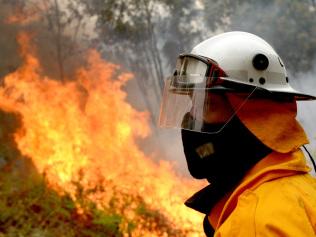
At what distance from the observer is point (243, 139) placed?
5.78ft

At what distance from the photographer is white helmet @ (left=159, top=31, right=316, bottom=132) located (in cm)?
191

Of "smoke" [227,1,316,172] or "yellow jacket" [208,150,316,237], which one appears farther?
"smoke" [227,1,316,172]

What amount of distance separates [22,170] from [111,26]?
11.4m

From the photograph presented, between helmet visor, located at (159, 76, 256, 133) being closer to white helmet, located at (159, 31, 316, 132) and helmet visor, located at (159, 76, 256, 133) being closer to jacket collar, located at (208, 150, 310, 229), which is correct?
white helmet, located at (159, 31, 316, 132)

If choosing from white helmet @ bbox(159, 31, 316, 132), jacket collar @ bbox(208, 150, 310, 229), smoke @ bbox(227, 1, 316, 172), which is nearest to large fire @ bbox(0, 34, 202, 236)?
white helmet @ bbox(159, 31, 316, 132)

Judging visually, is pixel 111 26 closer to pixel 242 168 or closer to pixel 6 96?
pixel 6 96

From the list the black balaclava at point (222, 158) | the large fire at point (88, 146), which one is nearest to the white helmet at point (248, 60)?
the black balaclava at point (222, 158)

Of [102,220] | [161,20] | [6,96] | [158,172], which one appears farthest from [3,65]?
[161,20]

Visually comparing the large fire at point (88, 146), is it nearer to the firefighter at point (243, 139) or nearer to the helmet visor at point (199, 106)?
the helmet visor at point (199, 106)

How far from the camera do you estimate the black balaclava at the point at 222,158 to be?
1729 millimetres

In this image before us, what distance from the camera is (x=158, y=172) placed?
1344 centimetres

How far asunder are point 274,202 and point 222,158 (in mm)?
465

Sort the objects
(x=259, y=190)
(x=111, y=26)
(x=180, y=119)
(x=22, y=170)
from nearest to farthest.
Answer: (x=259, y=190)
(x=180, y=119)
(x=22, y=170)
(x=111, y=26)

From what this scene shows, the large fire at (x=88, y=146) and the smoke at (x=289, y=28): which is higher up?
the smoke at (x=289, y=28)
